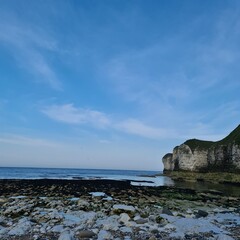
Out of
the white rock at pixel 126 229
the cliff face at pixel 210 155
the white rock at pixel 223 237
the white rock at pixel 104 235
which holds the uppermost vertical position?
the cliff face at pixel 210 155

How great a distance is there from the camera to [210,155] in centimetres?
8500

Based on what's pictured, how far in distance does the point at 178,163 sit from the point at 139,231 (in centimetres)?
9514

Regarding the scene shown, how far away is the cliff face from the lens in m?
68.8

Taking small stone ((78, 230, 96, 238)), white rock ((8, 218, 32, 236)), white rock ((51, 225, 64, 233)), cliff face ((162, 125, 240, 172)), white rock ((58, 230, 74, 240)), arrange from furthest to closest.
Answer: cliff face ((162, 125, 240, 172)) < white rock ((51, 225, 64, 233)) < white rock ((8, 218, 32, 236)) < small stone ((78, 230, 96, 238)) < white rock ((58, 230, 74, 240))

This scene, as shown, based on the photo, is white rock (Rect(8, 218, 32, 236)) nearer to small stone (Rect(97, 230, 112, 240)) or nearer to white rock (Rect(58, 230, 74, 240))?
white rock (Rect(58, 230, 74, 240))

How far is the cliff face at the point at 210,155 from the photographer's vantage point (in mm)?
68812

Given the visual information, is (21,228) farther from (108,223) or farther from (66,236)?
(108,223)

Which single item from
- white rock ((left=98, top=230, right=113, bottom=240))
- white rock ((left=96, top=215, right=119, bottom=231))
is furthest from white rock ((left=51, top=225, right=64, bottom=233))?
white rock ((left=98, top=230, right=113, bottom=240))

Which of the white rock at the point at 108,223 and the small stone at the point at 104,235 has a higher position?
the white rock at the point at 108,223

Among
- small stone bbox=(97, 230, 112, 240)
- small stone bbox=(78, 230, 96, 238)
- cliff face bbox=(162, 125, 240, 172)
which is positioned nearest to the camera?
small stone bbox=(97, 230, 112, 240)

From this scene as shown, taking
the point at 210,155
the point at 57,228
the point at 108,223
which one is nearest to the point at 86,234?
the point at 57,228

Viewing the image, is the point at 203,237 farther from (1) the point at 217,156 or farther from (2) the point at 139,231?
(1) the point at 217,156

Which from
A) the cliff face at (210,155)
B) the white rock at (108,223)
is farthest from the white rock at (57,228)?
the cliff face at (210,155)

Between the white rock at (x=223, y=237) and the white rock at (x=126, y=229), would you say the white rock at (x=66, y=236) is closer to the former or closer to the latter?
the white rock at (x=126, y=229)
